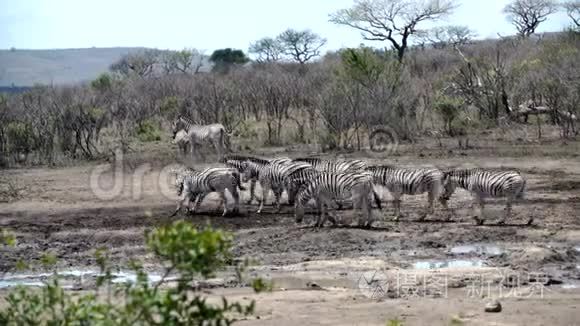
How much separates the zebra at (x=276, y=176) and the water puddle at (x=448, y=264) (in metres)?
3.80

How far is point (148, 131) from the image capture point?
1055 inches

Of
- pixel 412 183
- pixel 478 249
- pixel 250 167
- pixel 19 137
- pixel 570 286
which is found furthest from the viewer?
pixel 19 137

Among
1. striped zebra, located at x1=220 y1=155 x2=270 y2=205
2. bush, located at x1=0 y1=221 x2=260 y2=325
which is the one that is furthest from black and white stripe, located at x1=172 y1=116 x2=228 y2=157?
bush, located at x1=0 y1=221 x2=260 y2=325

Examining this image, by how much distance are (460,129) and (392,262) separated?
14.0m

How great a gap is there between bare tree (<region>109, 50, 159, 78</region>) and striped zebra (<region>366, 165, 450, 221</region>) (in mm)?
47820

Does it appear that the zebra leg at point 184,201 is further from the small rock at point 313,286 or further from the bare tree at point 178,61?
the bare tree at point 178,61

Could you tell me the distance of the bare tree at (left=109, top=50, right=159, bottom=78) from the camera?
62.1 meters

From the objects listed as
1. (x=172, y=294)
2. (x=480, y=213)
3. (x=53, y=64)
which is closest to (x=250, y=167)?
(x=480, y=213)

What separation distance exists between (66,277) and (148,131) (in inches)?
633

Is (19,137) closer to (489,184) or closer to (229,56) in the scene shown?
(489,184)

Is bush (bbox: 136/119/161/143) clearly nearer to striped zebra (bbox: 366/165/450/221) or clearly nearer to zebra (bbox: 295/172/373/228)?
striped zebra (bbox: 366/165/450/221)

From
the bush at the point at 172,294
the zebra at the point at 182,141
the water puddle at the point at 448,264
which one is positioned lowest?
the water puddle at the point at 448,264

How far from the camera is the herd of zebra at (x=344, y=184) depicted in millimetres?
13328

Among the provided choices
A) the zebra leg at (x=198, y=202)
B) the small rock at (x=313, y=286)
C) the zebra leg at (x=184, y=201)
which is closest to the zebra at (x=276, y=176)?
the zebra leg at (x=198, y=202)
